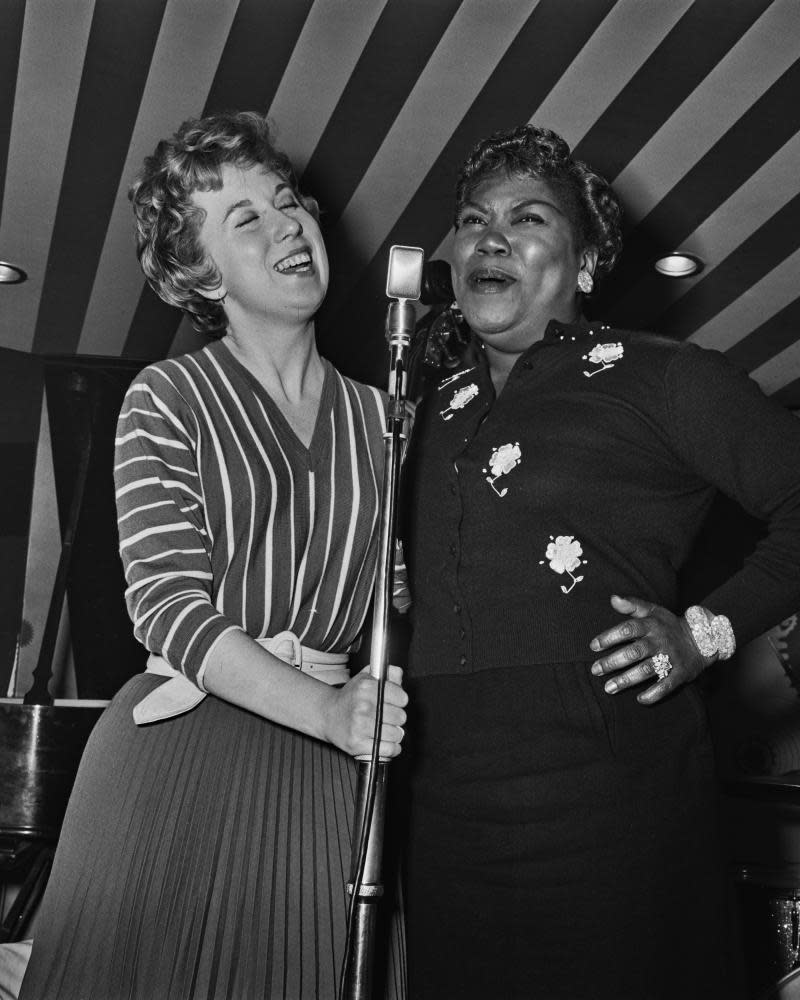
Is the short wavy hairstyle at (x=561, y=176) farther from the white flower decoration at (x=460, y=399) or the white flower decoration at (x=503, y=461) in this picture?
the white flower decoration at (x=503, y=461)

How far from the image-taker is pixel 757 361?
17.7ft

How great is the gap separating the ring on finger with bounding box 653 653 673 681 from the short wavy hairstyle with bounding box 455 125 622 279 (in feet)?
2.76

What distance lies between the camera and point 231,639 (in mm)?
1286

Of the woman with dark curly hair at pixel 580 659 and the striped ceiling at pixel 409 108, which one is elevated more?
the striped ceiling at pixel 409 108

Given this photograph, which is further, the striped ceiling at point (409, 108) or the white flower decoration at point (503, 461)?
the striped ceiling at point (409, 108)

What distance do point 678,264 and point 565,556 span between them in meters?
3.18

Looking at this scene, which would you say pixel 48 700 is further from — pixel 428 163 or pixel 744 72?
pixel 744 72

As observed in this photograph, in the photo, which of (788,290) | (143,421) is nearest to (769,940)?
(788,290)

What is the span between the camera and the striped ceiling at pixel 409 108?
3180 millimetres

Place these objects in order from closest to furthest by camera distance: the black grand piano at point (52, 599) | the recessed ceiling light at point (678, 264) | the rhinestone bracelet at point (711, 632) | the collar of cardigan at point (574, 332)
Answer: the rhinestone bracelet at point (711, 632)
the collar of cardigan at point (574, 332)
the black grand piano at point (52, 599)
the recessed ceiling light at point (678, 264)

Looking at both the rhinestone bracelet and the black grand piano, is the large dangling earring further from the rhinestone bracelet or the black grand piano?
the black grand piano

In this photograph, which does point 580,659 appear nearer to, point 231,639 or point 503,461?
point 503,461

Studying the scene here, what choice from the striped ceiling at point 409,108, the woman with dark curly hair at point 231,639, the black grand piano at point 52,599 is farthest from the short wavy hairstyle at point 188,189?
the black grand piano at point 52,599

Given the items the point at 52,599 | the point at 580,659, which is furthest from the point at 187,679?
the point at 52,599
